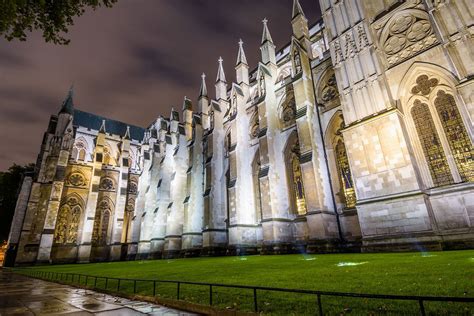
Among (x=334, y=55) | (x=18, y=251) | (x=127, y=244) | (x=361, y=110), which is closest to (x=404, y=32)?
(x=334, y=55)

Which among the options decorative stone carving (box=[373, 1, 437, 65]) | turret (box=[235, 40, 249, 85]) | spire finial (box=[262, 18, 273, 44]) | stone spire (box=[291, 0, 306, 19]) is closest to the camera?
decorative stone carving (box=[373, 1, 437, 65])

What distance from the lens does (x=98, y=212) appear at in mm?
33750

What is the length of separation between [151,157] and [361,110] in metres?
27.8

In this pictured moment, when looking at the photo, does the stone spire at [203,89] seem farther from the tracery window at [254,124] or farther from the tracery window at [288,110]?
the tracery window at [288,110]

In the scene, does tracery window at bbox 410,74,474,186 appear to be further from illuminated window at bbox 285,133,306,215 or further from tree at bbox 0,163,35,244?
tree at bbox 0,163,35,244

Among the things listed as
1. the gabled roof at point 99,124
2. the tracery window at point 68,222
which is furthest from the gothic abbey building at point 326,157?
the gabled roof at point 99,124

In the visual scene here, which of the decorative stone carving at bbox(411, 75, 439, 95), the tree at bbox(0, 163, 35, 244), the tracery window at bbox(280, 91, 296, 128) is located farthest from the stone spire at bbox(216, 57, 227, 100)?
the tree at bbox(0, 163, 35, 244)

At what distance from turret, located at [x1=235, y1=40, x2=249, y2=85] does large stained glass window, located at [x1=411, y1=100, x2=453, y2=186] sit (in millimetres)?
14738

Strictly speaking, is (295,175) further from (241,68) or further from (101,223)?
(101,223)

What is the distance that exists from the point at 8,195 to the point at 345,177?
47881 mm

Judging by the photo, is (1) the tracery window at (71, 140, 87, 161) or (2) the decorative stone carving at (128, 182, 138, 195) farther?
(1) the tracery window at (71, 140, 87, 161)

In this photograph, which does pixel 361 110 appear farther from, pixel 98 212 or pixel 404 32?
pixel 98 212

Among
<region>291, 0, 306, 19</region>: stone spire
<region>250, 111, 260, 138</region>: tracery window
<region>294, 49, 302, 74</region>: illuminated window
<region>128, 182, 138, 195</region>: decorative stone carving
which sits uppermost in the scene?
<region>291, 0, 306, 19</region>: stone spire

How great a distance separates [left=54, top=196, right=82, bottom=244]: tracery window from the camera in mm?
30205
